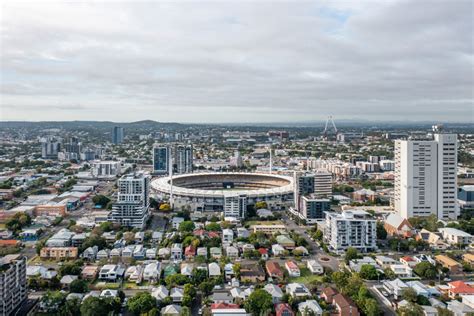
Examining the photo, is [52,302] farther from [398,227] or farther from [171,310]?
[398,227]

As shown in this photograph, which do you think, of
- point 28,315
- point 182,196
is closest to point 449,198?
point 182,196

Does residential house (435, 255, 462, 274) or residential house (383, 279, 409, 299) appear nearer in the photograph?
residential house (383, 279, 409, 299)

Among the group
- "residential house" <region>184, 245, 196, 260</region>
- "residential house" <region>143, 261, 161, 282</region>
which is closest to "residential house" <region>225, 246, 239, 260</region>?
"residential house" <region>184, 245, 196, 260</region>

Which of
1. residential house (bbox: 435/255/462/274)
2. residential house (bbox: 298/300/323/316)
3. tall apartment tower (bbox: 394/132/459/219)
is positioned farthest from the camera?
tall apartment tower (bbox: 394/132/459/219)

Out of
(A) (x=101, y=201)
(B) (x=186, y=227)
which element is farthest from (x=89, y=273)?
(A) (x=101, y=201)

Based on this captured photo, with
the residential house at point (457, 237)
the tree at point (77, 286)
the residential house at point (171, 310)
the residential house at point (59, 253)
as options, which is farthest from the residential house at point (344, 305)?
the residential house at point (59, 253)

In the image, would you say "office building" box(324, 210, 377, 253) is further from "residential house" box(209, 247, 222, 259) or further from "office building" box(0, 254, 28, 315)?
"office building" box(0, 254, 28, 315)
